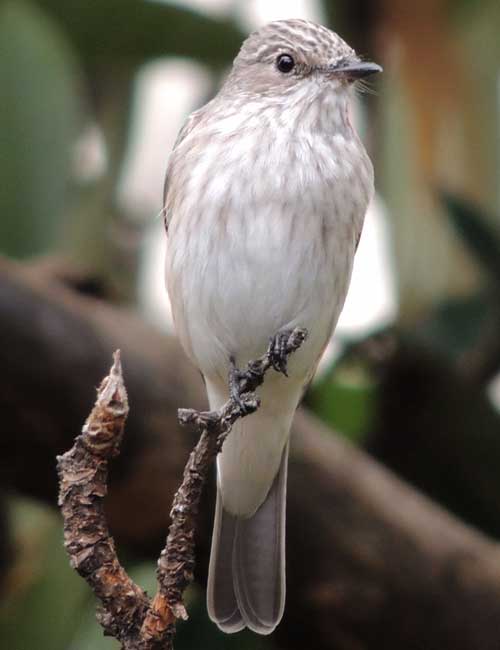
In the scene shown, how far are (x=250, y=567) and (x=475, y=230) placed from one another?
1.64m

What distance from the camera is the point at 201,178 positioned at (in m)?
3.17

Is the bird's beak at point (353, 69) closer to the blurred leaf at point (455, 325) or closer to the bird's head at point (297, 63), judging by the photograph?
the bird's head at point (297, 63)

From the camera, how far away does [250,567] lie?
3385 mm

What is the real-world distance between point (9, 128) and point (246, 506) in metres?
1.73

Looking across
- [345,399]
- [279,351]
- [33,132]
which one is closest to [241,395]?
[279,351]

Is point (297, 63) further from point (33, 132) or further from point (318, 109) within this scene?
point (33, 132)

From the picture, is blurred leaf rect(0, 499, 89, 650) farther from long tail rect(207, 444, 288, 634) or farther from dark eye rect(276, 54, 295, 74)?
dark eye rect(276, 54, 295, 74)

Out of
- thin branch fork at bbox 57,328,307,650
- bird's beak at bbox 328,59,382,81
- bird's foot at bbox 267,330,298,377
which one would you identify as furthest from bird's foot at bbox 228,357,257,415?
bird's beak at bbox 328,59,382,81

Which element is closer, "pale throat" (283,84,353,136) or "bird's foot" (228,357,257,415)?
"bird's foot" (228,357,257,415)

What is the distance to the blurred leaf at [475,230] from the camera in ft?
14.9

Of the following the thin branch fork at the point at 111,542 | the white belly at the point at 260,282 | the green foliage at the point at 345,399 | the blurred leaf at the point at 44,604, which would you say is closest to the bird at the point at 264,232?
the white belly at the point at 260,282

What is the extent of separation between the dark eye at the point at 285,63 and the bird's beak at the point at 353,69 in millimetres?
119

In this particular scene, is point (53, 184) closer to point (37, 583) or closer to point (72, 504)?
point (37, 583)

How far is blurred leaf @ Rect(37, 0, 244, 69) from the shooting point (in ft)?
15.8
